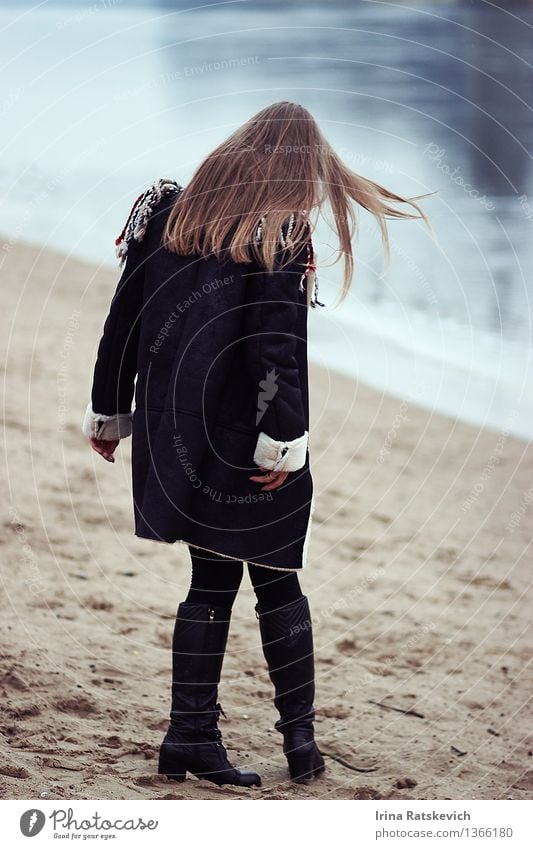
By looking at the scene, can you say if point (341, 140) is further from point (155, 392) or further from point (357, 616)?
point (155, 392)

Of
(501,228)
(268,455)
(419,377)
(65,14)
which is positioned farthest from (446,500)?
(65,14)

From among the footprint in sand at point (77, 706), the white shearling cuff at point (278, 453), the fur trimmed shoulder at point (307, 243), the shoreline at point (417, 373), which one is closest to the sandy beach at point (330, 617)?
the footprint in sand at point (77, 706)

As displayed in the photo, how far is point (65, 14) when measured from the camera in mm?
9734

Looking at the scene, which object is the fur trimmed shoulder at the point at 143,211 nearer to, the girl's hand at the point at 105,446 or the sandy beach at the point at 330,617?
the girl's hand at the point at 105,446

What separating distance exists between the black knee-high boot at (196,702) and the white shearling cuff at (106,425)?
17.8 inches

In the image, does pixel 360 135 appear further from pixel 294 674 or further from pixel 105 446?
pixel 294 674

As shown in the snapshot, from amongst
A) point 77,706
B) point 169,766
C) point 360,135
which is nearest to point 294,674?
point 169,766

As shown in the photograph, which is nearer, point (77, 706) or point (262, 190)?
point (262, 190)

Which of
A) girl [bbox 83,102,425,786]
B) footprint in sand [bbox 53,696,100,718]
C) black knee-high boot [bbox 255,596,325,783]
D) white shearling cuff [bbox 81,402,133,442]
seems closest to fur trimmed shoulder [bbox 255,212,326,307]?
girl [bbox 83,102,425,786]

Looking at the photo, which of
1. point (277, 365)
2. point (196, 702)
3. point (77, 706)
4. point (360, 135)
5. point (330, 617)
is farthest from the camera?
point (360, 135)

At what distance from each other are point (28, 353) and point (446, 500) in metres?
2.61

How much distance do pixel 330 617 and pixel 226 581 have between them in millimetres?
1273

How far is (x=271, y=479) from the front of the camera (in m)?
2.41

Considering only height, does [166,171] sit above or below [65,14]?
below
